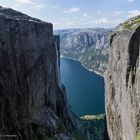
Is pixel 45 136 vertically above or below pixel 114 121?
below

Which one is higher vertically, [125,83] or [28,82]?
[125,83]

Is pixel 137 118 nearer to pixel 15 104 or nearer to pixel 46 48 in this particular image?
pixel 15 104

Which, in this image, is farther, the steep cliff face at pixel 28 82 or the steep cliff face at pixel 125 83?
the steep cliff face at pixel 28 82

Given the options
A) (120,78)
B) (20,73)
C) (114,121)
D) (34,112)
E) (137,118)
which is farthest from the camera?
(34,112)

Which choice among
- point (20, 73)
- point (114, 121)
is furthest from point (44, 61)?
point (114, 121)
